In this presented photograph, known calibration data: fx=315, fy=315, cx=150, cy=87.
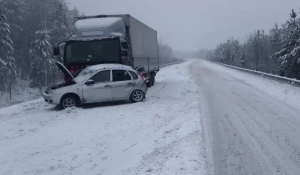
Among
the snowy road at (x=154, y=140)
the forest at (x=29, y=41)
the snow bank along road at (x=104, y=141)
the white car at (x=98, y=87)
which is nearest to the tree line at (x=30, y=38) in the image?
the forest at (x=29, y=41)

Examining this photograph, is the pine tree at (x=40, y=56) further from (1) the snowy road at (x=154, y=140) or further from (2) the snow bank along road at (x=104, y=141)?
(2) the snow bank along road at (x=104, y=141)

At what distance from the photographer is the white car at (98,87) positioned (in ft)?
40.9

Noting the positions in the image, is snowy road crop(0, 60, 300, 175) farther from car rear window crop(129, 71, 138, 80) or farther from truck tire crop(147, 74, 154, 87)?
truck tire crop(147, 74, 154, 87)

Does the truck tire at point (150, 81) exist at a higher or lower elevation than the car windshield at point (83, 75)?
lower

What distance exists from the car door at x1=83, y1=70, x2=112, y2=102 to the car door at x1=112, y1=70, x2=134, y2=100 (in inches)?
9.0

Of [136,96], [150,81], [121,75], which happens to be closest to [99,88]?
[121,75]

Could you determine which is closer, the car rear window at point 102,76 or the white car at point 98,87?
the white car at point 98,87

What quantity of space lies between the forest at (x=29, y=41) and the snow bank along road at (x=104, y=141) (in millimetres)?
26390

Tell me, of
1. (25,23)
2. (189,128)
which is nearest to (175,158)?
(189,128)

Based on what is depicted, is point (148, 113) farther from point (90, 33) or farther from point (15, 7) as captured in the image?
point (15, 7)

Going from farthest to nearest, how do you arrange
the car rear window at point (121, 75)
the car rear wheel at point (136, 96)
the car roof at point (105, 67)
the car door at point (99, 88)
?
1. the car rear wheel at point (136, 96)
2. the car rear window at point (121, 75)
3. the car roof at point (105, 67)
4. the car door at point (99, 88)

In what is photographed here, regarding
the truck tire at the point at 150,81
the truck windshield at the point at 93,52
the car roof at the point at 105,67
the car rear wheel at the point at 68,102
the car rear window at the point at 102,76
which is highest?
the truck windshield at the point at 93,52

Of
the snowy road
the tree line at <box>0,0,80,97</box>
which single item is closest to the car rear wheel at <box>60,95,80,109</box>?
the snowy road

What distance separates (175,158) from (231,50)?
9989 cm
